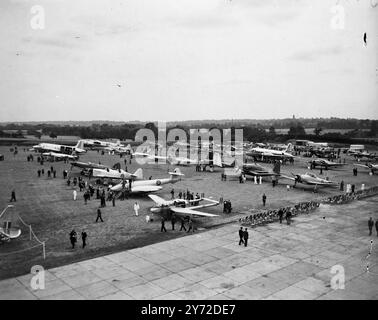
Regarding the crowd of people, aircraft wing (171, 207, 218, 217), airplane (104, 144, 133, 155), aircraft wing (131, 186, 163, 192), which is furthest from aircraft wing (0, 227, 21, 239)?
airplane (104, 144, 133, 155)

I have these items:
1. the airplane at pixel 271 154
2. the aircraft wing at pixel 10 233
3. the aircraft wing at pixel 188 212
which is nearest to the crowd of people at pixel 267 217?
the aircraft wing at pixel 188 212

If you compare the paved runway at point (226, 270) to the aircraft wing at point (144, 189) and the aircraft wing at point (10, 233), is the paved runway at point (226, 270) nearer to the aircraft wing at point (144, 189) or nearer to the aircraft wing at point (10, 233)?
the aircraft wing at point (10, 233)

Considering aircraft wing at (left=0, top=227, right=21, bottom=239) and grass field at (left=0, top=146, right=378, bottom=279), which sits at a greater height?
aircraft wing at (left=0, top=227, right=21, bottom=239)

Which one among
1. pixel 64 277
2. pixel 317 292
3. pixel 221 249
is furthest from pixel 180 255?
pixel 317 292

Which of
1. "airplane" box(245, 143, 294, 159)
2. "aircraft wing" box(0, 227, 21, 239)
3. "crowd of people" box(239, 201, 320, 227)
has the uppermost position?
"airplane" box(245, 143, 294, 159)

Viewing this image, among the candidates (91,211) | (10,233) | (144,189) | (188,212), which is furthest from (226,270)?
(144,189)

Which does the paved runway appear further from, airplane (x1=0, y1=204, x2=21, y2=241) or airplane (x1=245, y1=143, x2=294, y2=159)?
airplane (x1=245, y1=143, x2=294, y2=159)
